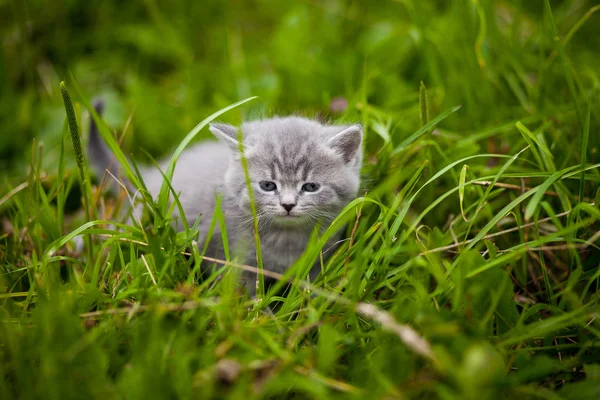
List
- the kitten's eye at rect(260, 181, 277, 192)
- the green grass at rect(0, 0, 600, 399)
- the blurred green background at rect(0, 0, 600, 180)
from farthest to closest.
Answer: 1. the blurred green background at rect(0, 0, 600, 180)
2. the kitten's eye at rect(260, 181, 277, 192)
3. the green grass at rect(0, 0, 600, 399)

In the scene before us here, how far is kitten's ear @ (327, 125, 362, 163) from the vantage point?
201 centimetres

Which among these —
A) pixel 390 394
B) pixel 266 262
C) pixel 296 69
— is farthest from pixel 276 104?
pixel 390 394

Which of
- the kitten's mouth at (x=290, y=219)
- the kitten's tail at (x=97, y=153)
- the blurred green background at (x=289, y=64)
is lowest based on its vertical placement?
the kitten's mouth at (x=290, y=219)

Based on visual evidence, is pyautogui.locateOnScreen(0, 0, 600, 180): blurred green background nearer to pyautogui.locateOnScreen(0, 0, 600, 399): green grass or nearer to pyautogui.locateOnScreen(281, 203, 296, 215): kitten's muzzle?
pyautogui.locateOnScreen(0, 0, 600, 399): green grass

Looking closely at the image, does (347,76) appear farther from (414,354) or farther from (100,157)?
(414,354)

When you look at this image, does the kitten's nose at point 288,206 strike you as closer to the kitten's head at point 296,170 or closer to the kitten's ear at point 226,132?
the kitten's head at point 296,170

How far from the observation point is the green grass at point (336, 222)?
134 cm

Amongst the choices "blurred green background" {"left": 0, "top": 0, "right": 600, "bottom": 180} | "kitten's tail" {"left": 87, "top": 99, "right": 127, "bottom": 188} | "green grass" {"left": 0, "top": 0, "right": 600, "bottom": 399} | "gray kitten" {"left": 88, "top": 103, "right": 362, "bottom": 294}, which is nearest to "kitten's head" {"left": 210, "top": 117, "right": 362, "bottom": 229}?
"gray kitten" {"left": 88, "top": 103, "right": 362, "bottom": 294}

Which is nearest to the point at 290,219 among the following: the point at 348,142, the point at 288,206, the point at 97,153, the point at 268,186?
the point at 288,206

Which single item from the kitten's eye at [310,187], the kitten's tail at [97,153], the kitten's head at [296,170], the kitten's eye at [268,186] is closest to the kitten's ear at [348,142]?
the kitten's head at [296,170]

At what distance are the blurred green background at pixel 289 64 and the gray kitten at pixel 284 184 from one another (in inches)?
13.8

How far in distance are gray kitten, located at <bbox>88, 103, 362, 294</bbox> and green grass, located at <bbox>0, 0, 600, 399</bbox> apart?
15 cm

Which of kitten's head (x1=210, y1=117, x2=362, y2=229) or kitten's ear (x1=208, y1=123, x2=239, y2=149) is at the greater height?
kitten's ear (x1=208, y1=123, x2=239, y2=149)

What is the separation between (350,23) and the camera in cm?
371
